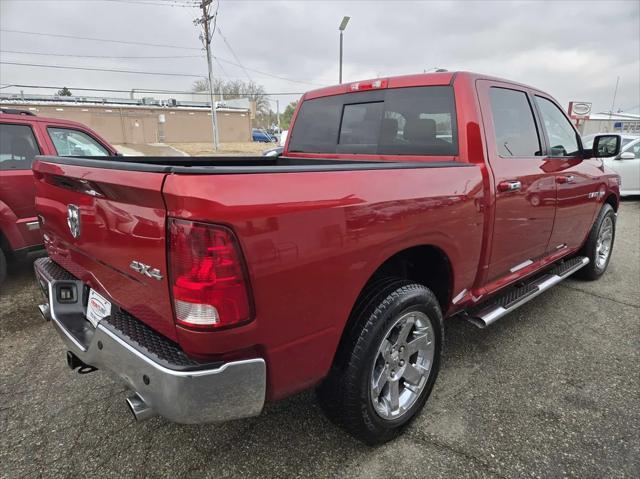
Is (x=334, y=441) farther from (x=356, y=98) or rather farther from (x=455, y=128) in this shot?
(x=356, y=98)

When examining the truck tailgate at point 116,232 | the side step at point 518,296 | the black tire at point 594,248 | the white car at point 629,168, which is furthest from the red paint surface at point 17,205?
the white car at point 629,168

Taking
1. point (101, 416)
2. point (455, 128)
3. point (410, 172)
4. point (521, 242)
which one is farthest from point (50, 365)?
point (521, 242)

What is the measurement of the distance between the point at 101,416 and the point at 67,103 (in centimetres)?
5269

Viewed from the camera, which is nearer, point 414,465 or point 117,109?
point 414,465

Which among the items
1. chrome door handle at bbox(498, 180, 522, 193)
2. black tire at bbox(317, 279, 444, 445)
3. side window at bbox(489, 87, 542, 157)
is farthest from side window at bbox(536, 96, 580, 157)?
black tire at bbox(317, 279, 444, 445)

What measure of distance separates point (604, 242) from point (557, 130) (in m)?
1.93

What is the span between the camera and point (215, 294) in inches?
56.1

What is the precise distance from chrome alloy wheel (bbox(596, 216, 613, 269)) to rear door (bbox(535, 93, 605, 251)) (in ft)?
1.98

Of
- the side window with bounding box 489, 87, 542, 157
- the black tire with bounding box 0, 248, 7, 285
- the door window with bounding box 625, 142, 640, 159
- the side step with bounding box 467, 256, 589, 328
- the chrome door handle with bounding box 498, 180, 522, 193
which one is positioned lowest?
the black tire with bounding box 0, 248, 7, 285

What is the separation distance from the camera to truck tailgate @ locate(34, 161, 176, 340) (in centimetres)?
150

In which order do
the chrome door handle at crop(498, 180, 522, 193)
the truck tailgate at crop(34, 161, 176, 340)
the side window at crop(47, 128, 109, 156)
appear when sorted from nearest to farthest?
the truck tailgate at crop(34, 161, 176, 340)
the chrome door handle at crop(498, 180, 522, 193)
the side window at crop(47, 128, 109, 156)

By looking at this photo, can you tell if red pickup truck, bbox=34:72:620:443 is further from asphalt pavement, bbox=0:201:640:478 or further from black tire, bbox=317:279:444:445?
asphalt pavement, bbox=0:201:640:478

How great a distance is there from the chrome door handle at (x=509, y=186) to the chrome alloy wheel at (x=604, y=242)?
245 centimetres

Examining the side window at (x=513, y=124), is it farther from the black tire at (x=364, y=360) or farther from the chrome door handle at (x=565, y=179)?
the black tire at (x=364, y=360)
